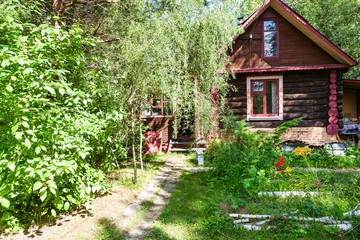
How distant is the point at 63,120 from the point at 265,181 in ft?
14.0

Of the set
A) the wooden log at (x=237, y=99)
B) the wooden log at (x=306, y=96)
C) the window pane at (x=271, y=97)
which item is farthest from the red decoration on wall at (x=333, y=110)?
the wooden log at (x=237, y=99)

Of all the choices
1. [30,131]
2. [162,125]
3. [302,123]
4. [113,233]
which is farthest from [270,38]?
[30,131]

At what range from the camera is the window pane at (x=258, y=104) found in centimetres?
1005

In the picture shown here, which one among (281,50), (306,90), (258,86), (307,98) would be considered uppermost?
(281,50)

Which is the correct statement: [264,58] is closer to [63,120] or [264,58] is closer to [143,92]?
[143,92]

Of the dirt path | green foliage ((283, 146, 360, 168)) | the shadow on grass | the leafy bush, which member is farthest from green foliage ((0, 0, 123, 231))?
green foliage ((283, 146, 360, 168))

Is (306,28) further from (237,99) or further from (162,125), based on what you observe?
(162,125)

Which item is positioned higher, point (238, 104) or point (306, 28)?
point (306, 28)

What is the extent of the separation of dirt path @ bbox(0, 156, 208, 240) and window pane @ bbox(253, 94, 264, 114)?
6.39 m

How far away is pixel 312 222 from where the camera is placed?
3.38 m

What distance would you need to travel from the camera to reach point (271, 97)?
1004 centimetres

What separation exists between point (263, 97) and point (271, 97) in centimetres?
44

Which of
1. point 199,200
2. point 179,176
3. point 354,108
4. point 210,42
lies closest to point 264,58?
point 210,42

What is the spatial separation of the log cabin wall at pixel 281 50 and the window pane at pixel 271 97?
0.90 meters
